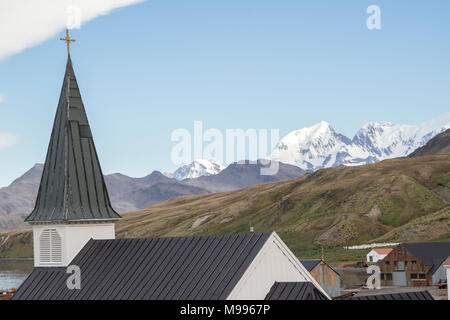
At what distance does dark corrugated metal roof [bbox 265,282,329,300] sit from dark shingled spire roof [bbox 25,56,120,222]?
12.5 m

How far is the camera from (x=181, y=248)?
33250 mm

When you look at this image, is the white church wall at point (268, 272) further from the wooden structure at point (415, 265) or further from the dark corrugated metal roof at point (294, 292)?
the wooden structure at point (415, 265)

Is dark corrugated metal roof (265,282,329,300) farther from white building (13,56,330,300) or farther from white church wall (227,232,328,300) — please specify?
white church wall (227,232,328,300)

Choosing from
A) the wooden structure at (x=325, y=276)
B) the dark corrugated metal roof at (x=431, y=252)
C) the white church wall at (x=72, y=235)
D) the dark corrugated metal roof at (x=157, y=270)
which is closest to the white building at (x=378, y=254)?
the dark corrugated metal roof at (x=431, y=252)

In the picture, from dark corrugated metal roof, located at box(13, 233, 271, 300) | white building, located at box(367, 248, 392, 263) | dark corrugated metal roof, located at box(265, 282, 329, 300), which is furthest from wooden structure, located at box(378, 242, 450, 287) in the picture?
dark corrugated metal roof, located at box(265, 282, 329, 300)

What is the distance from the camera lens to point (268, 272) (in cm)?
3125

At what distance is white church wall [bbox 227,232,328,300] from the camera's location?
29767mm

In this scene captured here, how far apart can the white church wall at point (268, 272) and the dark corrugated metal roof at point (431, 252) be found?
356 feet

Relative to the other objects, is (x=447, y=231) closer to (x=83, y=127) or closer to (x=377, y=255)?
(x=377, y=255)

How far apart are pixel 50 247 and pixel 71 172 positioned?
13.8ft

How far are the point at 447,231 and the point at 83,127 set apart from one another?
6753 inches
